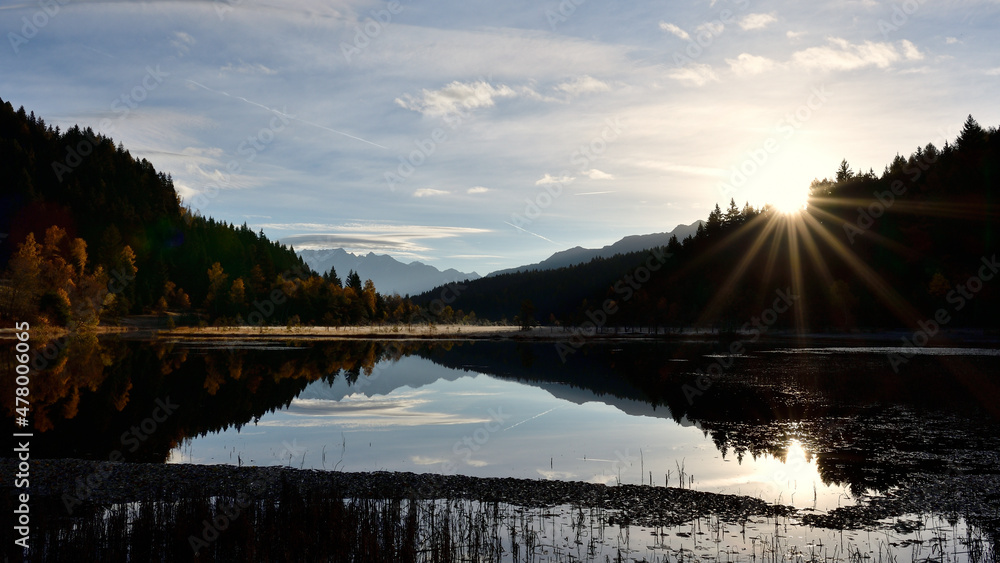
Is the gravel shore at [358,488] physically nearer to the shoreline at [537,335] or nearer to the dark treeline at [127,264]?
the shoreline at [537,335]

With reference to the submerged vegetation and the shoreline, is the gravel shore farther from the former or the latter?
the shoreline

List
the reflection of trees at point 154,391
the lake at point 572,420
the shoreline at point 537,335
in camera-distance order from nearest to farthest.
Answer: the lake at point 572,420 < the reflection of trees at point 154,391 < the shoreline at point 537,335

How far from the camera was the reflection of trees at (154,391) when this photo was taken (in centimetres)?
2850

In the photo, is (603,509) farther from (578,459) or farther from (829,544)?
(578,459)

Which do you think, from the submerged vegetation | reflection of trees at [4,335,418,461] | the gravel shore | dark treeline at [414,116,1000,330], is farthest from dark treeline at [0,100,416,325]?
the submerged vegetation

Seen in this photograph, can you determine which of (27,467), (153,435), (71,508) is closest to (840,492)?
(71,508)

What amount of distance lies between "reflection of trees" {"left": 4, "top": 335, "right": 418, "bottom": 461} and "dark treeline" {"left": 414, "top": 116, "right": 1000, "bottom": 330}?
3554 inches

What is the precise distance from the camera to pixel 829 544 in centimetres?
1491

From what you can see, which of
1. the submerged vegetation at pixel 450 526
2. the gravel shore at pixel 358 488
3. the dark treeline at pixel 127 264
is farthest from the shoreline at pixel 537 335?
the submerged vegetation at pixel 450 526

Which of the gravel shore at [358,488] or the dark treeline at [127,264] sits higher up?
the dark treeline at [127,264]

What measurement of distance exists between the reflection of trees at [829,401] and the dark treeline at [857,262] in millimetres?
68196

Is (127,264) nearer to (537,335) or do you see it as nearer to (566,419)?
(537,335)

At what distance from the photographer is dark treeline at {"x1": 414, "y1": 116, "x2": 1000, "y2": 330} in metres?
132

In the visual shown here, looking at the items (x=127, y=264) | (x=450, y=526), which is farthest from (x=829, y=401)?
(x=127, y=264)
